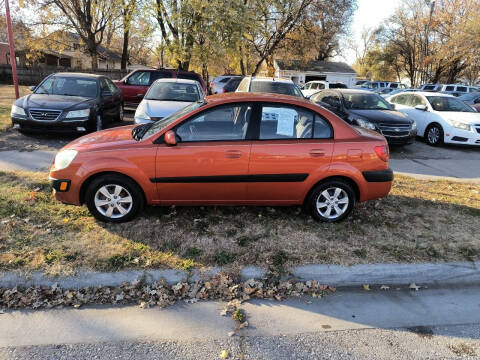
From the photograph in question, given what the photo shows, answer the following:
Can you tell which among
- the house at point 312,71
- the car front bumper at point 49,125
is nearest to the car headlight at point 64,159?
the car front bumper at point 49,125

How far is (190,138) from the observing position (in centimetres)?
431

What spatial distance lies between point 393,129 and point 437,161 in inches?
52.8

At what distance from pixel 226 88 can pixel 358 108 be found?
30.0ft

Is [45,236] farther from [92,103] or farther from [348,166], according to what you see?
[92,103]

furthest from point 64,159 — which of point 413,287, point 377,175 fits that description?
point 413,287

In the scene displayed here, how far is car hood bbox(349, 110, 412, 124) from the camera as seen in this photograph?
9641mm

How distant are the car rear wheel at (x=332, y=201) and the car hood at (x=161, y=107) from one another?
4555 mm

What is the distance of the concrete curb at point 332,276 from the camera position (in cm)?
341

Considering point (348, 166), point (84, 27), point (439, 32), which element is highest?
point (439, 32)

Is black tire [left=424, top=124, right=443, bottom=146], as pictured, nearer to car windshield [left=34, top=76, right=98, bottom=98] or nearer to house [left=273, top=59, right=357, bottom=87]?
car windshield [left=34, top=76, right=98, bottom=98]

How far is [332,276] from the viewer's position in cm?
374

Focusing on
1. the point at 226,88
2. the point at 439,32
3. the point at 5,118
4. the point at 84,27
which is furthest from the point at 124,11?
the point at 439,32

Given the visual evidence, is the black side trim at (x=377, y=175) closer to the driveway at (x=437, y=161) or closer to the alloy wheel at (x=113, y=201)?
the alloy wheel at (x=113, y=201)

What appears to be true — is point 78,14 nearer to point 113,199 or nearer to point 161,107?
point 161,107
